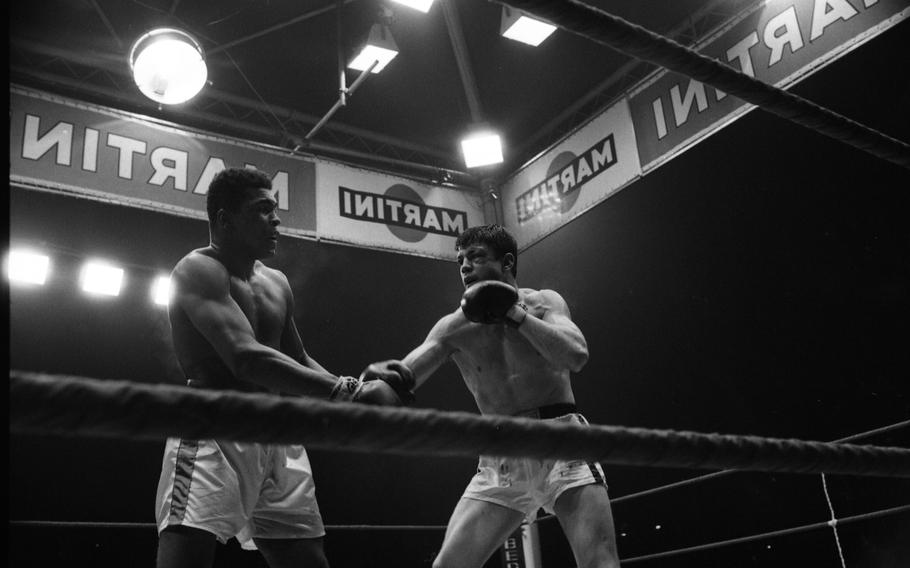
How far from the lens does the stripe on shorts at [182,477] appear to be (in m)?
1.74

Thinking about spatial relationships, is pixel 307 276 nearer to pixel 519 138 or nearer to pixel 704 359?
pixel 519 138

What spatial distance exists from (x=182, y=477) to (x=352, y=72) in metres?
3.54

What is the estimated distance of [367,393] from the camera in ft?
4.92

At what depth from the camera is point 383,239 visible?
17.2ft

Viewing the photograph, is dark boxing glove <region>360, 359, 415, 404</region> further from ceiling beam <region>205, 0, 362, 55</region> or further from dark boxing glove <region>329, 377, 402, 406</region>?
ceiling beam <region>205, 0, 362, 55</region>

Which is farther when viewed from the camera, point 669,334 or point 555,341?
point 669,334

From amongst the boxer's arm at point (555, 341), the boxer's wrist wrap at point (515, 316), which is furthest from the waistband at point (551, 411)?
the boxer's wrist wrap at point (515, 316)

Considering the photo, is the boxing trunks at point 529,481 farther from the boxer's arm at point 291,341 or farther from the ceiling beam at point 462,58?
the ceiling beam at point 462,58

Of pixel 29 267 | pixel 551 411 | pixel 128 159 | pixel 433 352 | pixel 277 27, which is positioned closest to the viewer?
pixel 551 411

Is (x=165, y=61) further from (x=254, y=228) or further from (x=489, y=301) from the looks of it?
(x=489, y=301)

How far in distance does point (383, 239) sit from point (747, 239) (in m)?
2.33

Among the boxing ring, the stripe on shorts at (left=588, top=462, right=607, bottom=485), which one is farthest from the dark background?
the boxing ring

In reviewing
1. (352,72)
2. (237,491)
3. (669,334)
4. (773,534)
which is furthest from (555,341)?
(352,72)

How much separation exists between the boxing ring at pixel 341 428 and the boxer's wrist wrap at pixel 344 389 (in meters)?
0.88
